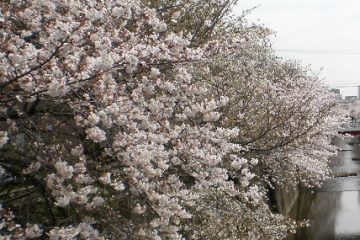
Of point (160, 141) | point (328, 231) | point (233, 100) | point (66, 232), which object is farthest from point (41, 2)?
point (328, 231)

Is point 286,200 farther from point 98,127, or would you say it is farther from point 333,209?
point 98,127

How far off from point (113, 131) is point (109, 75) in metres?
0.69

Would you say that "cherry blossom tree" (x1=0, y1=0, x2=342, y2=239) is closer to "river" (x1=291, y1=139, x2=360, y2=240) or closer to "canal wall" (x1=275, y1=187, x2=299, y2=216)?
"canal wall" (x1=275, y1=187, x2=299, y2=216)

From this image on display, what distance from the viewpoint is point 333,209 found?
2955 cm

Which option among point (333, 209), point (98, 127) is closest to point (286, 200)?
point (333, 209)

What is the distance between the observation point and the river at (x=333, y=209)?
2336cm

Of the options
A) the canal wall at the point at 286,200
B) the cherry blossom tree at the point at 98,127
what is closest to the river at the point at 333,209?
the canal wall at the point at 286,200

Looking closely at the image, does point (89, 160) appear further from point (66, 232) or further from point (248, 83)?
point (248, 83)

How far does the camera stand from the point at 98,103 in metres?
5.28

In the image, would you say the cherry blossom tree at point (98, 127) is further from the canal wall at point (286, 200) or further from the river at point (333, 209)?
the river at point (333, 209)

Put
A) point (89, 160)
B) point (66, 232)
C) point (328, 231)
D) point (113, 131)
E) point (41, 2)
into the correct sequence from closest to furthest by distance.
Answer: point (66, 232)
point (41, 2)
point (113, 131)
point (89, 160)
point (328, 231)

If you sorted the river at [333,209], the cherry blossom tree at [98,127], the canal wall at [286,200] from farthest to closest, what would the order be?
the river at [333,209] → the canal wall at [286,200] → the cherry blossom tree at [98,127]

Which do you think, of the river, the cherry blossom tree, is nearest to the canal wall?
the river

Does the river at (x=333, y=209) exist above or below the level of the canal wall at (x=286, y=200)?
below
